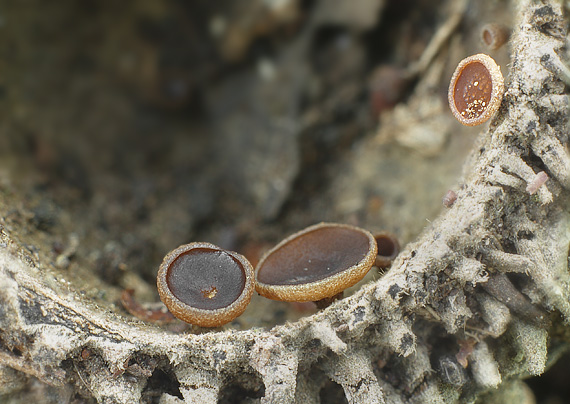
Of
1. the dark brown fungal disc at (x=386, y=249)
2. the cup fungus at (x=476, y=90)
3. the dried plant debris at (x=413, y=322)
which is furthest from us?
the dark brown fungal disc at (x=386, y=249)

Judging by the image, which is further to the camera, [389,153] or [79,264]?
[389,153]

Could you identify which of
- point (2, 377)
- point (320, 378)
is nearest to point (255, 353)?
point (320, 378)

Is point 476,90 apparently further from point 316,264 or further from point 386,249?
point 316,264

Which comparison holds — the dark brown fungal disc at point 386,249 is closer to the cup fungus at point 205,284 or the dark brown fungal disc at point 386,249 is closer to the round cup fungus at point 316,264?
the round cup fungus at point 316,264

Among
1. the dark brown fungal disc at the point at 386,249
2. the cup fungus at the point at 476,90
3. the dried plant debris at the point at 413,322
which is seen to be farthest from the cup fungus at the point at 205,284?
the cup fungus at the point at 476,90

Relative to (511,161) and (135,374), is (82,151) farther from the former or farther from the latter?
(511,161)
